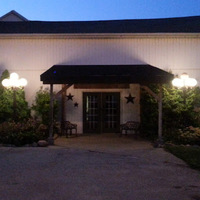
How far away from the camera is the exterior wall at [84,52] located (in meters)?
16.9

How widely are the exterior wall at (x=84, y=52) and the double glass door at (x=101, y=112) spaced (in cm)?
182

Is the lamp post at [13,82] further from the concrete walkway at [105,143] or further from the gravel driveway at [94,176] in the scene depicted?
the gravel driveway at [94,176]

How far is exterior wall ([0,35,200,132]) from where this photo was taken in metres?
16.9

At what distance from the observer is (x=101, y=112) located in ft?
58.5

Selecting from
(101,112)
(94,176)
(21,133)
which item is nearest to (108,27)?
(101,112)

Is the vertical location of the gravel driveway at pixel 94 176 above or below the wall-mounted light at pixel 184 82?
below

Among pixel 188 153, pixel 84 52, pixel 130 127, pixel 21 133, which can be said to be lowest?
pixel 188 153

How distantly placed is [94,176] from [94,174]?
0.72ft

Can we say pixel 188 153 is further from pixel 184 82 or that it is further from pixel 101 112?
pixel 101 112

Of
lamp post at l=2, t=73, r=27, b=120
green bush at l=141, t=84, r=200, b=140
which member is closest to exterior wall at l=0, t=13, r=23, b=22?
lamp post at l=2, t=73, r=27, b=120

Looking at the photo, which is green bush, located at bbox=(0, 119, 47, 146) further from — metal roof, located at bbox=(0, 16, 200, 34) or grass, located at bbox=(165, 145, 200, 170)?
metal roof, located at bbox=(0, 16, 200, 34)

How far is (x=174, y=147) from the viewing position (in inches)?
509

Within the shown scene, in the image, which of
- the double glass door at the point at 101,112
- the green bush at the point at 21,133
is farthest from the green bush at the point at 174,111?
the green bush at the point at 21,133

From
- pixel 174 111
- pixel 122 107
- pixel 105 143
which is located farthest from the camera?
pixel 122 107
